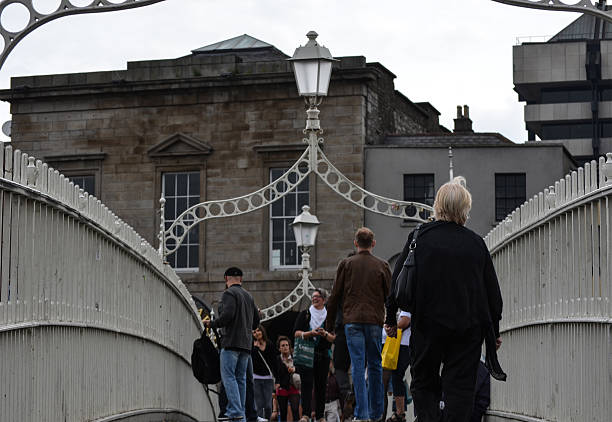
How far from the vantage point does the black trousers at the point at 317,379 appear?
52.5ft

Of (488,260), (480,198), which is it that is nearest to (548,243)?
(488,260)

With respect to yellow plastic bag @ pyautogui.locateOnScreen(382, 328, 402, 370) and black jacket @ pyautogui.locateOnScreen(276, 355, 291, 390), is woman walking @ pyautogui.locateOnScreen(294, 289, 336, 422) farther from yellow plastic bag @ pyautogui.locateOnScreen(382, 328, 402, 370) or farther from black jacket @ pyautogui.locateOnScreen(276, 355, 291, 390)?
black jacket @ pyautogui.locateOnScreen(276, 355, 291, 390)

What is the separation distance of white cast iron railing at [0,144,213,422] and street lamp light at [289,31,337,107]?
4.49 metres

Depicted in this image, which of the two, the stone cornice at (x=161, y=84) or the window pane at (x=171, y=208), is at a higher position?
the stone cornice at (x=161, y=84)

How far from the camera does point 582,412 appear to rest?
31.5 feet

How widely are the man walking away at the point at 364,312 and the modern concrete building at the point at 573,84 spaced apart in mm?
64991

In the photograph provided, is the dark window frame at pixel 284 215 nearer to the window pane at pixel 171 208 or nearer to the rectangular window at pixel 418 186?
the rectangular window at pixel 418 186

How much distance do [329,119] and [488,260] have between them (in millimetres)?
33443

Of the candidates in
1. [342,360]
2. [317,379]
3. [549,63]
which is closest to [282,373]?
[317,379]

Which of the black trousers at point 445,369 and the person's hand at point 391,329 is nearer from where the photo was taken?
the black trousers at point 445,369

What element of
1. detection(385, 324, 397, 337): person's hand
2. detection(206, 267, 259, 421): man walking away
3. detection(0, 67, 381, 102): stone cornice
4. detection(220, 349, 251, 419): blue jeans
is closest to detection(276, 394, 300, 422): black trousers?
detection(220, 349, 251, 419): blue jeans

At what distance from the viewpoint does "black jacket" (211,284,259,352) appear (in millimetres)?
15156

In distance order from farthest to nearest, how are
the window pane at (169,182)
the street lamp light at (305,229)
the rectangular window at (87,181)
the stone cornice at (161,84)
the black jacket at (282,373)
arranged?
the rectangular window at (87,181) < the window pane at (169,182) < the stone cornice at (161,84) < the street lamp light at (305,229) < the black jacket at (282,373)

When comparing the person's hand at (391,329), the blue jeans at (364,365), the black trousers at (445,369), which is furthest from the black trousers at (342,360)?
the black trousers at (445,369)
